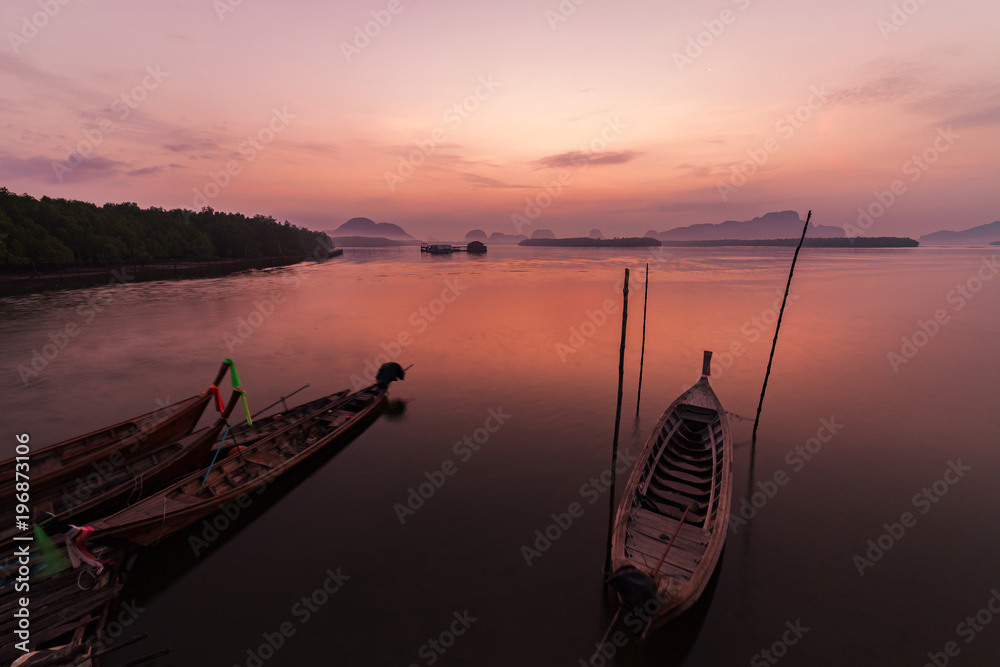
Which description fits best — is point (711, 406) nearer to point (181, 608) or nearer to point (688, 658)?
point (688, 658)

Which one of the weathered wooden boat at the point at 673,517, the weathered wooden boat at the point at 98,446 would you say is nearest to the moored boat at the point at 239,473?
the weathered wooden boat at the point at 98,446

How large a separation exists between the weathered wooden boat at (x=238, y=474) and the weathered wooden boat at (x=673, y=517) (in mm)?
11439

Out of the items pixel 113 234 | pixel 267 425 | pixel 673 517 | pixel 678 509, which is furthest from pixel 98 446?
pixel 113 234

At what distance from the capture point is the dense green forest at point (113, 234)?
59906 mm

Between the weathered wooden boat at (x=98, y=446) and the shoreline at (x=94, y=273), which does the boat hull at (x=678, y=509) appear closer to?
the weathered wooden boat at (x=98, y=446)

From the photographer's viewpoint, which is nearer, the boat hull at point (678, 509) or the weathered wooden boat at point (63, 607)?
the weathered wooden boat at point (63, 607)

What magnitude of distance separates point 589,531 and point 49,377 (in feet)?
107

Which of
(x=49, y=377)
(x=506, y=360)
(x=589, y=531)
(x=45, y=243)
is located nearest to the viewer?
(x=589, y=531)

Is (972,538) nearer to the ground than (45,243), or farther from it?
nearer to the ground

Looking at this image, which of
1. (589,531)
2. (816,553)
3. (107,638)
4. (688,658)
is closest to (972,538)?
(816,553)

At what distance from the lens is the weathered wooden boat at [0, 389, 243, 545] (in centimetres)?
1063

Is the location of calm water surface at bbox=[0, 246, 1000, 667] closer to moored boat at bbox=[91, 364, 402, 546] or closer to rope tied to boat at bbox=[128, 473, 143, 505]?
moored boat at bbox=[91, 364, 402, 546]

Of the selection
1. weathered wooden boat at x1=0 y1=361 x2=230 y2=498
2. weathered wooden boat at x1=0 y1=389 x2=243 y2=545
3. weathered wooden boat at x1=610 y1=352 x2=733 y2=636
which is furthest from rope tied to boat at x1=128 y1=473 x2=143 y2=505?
weathered wooden boat at x1=610 y1=352 x2=733 y2=636

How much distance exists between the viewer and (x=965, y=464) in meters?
15.5
